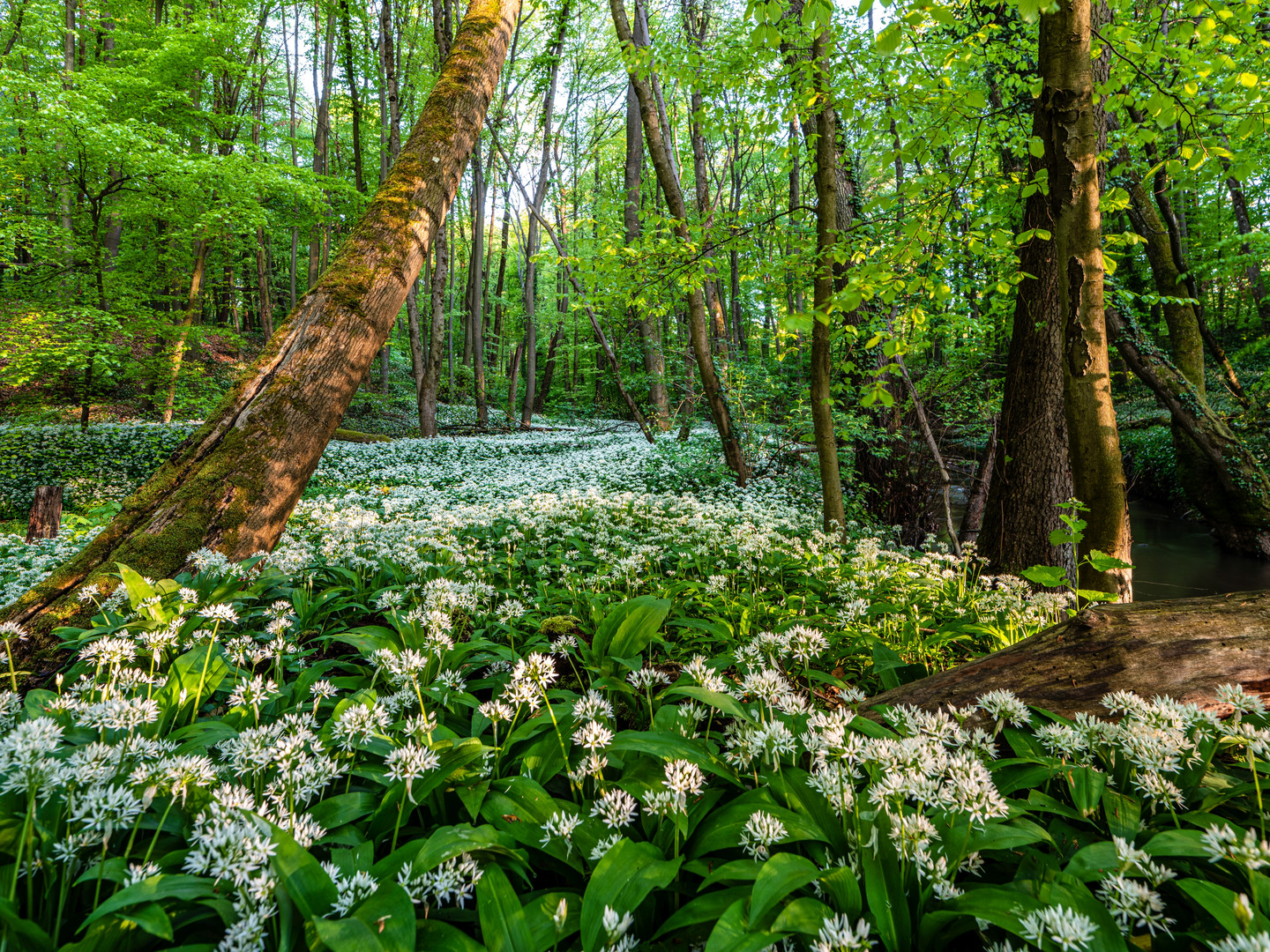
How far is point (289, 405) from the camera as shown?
3.32 m

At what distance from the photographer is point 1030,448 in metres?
4.90

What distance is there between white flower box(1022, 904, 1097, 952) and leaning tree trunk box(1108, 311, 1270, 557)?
6463 mm

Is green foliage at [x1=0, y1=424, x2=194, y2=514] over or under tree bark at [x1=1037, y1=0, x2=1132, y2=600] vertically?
under

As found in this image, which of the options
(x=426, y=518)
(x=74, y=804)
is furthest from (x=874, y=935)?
(x=426, y=518)

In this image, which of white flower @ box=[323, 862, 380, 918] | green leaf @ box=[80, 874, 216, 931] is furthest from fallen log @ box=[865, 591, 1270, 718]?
green leaf @ box=[80, 874, 216, 931]

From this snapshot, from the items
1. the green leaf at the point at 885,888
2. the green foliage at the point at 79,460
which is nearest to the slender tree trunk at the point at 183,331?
the green foliage at the point at 79,460

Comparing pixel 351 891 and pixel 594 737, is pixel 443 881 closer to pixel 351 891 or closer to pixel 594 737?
pixel 351 891

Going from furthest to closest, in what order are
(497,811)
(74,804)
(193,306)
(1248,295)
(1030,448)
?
(1248,295), (193,306), (1030,448), (497,811), (74,804)

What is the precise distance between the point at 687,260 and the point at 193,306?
14466 mm

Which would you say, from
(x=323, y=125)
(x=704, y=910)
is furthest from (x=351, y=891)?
(x=323, y=125)

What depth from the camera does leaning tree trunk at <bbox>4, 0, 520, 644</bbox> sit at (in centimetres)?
295

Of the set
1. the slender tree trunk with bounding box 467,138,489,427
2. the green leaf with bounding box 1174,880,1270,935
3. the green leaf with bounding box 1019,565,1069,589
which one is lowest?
the green leaf with bounding box 1174,880,1270,935

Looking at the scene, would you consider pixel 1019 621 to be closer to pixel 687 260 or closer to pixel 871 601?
pixel 871 601

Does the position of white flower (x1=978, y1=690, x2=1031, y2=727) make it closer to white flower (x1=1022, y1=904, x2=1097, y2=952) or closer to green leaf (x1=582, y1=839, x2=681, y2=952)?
white flower (x1=1022, y1=904, x2=1097, y2=952)
